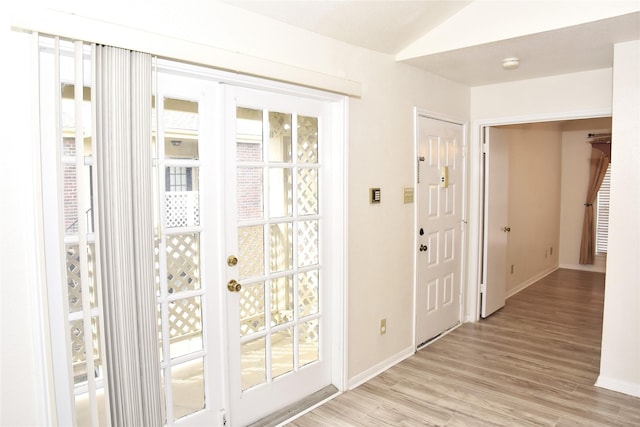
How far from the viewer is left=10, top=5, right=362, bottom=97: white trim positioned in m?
1.61

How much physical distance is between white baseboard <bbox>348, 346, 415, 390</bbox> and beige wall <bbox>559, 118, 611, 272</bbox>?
16.4 ft

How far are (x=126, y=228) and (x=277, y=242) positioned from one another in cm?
104

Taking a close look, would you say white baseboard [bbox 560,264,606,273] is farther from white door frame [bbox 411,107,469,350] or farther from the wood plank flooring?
white door frame [bbox 411,107,469,350]

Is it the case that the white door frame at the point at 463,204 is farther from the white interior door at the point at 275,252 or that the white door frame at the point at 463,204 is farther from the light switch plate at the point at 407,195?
the white interior door at the point at 275,252

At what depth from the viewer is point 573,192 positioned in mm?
7238

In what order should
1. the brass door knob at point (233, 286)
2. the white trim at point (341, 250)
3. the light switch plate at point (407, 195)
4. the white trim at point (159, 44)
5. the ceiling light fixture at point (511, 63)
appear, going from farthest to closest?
the light switch plate at point (407, 195) → the ceiling light fixture at point (511, 63) → the white trim at point (341, 250) → the brass door knob at point (233, 286) → the white trim at point (159, 44)

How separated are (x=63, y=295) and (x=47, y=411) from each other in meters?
0.49

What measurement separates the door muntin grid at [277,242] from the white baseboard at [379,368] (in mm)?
363

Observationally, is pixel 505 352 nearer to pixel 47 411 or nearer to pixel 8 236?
pixel 47 411

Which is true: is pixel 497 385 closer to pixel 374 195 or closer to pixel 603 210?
pixel 374 195

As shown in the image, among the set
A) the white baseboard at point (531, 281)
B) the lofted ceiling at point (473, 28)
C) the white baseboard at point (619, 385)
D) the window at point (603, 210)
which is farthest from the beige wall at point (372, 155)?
the window at point (603, 210)

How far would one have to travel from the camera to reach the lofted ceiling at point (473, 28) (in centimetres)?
250

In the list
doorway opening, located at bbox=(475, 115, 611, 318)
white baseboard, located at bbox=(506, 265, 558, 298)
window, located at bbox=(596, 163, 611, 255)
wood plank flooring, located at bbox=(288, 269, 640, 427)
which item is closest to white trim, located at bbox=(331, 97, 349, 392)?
wood plank flooring, located at bbox=(288, 269, 640, 427)

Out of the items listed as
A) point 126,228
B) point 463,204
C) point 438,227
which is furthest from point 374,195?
point 126,228
